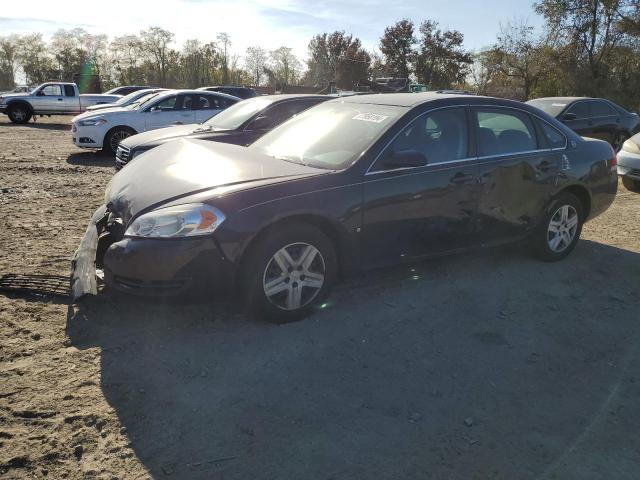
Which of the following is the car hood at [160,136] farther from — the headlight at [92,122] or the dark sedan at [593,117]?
the dark sedan at [593,117]

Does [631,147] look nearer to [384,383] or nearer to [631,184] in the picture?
Answer: [631,184]

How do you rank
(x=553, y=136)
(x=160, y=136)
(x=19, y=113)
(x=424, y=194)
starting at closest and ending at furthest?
(x=424, y=194)
(x=553, y=136)
(x=160, y=136)
(x=19, y=113)

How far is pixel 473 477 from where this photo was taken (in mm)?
2424

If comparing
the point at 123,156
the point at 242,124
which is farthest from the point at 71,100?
the point at 242,124

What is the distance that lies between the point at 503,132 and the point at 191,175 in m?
2.87

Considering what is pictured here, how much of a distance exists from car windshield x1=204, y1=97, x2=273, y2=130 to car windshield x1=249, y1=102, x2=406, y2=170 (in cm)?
342

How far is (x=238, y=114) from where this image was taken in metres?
8.59

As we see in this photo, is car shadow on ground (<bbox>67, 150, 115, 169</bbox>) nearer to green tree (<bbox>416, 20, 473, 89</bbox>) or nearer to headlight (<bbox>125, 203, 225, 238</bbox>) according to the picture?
headlight (<bbox>125, 203, 225, 238</bbox>)

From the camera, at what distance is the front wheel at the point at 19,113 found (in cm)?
2311

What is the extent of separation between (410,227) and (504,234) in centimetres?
122

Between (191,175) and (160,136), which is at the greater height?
(160,136)

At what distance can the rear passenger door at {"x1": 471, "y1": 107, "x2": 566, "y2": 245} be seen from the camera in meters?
4.65

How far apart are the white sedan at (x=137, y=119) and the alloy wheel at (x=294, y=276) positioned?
9.22 metres

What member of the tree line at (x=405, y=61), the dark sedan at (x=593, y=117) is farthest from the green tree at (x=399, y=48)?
the dark sedan at (x=593, y=117)
